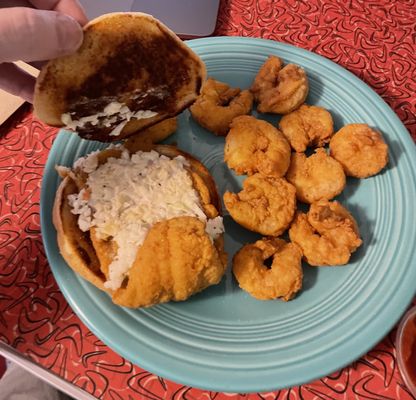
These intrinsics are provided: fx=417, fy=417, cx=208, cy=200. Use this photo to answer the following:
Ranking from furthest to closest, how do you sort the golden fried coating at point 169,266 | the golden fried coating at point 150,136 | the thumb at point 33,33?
the golden fried coating at point 150,136 < the golden fried coating at point 169,266 < the thumb at point 33,33

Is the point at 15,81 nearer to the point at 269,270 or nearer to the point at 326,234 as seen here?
the point at 269,270

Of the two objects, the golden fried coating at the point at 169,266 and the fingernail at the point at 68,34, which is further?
the golden fried coating at the point at 169,266

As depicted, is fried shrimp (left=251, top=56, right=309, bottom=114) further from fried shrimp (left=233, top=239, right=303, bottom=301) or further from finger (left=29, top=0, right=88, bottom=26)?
finger (left=29, top=0, right=88, bottom=26)

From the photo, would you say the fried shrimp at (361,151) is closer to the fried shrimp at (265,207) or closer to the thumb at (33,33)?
the fried shrimp at (265,207)

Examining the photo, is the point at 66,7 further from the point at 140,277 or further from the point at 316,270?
the point at 316,270

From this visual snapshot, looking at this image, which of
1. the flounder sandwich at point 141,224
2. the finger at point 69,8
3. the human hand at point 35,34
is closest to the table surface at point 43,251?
the flounder sandwich at point 141,224

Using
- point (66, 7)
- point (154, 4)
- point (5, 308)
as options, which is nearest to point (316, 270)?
point (5, 308)

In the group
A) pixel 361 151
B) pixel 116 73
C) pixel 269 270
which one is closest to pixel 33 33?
pixel 116 73
